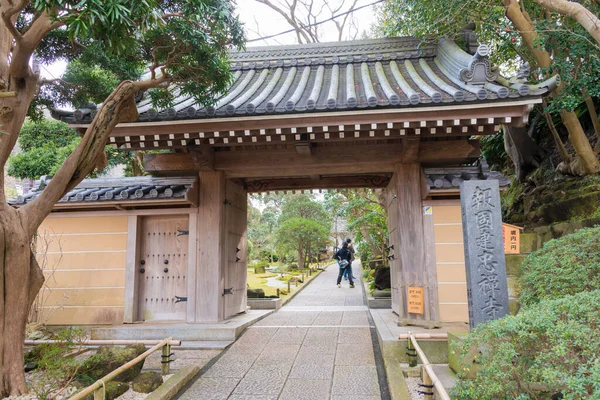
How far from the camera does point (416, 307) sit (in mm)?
5617

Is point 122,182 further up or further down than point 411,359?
further up

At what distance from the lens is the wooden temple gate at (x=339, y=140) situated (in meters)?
4.98

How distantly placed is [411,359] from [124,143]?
16.8ft

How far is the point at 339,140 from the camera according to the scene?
5.79 meters

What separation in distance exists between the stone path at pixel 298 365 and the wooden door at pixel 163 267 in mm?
1420

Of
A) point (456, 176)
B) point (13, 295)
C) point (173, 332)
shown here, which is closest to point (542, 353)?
point (456, 176)

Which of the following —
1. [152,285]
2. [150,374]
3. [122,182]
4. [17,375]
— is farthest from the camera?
[122,182]

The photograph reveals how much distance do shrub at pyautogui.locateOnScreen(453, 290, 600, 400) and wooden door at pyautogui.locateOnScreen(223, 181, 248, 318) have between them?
4.54 metres

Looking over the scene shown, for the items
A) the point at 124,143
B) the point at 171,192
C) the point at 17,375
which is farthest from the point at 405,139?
the point at 17,375

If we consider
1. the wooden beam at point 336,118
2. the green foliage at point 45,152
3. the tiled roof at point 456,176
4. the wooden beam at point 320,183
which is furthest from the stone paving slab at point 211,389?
the green foliage at point 45,152

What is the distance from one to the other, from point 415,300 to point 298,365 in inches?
82.9

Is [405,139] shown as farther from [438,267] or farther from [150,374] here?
[150,374]

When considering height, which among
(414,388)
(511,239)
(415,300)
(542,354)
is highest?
(511,239)

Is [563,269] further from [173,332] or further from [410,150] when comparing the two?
[173,332]
